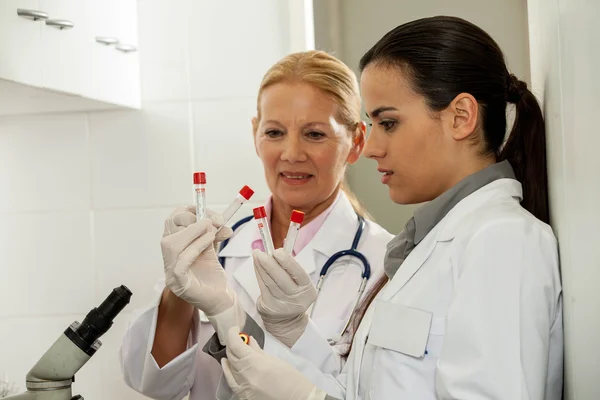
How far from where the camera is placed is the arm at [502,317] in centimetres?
89

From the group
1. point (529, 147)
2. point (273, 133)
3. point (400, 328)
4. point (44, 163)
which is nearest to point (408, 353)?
point (400, 328)

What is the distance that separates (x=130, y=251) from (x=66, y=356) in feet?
2.28

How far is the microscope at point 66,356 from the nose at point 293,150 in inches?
19.3

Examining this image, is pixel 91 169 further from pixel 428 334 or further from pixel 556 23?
pixel 556 23

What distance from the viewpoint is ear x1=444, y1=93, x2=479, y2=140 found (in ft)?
3.54

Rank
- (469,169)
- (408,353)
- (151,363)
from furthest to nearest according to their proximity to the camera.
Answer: (151,363)
(469,169)
(408,353)

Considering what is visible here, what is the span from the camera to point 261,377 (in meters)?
1.20

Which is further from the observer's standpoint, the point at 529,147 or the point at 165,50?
the point at 165,50

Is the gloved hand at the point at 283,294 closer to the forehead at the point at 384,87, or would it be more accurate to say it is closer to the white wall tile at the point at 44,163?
the forehead at the point at 384,87

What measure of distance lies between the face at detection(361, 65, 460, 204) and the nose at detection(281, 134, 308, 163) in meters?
0.49

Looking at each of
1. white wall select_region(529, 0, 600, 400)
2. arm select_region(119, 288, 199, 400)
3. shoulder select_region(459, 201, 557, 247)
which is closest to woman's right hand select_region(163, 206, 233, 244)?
arm select_region(119, 288, 199, 400)

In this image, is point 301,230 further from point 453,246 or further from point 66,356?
point 453,246

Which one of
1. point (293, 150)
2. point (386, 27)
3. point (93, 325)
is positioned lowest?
point (93, 325)

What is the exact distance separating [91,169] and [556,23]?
151cm
